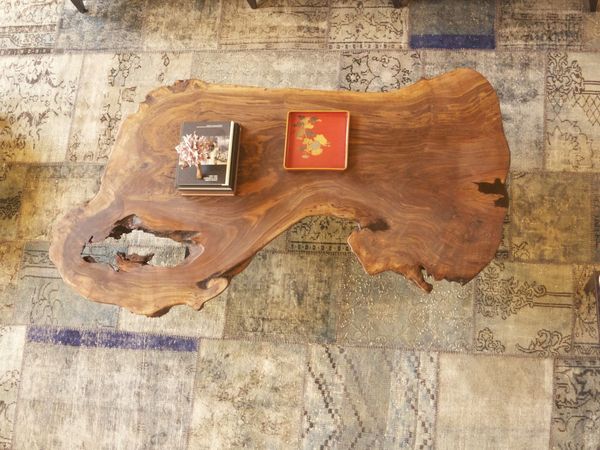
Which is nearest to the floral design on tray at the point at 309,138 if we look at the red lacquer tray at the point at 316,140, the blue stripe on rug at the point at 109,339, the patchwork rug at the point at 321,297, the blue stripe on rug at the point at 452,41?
the red lacquer tray at the point at 316,140

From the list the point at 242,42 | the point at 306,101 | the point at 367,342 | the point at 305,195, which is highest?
the point at 242,42

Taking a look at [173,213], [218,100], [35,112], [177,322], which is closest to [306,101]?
[218,100]

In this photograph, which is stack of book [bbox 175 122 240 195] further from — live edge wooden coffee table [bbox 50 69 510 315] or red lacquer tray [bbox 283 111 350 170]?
red lacquer tray [bbox 283 111 350 170]

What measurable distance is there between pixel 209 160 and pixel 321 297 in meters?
1.08

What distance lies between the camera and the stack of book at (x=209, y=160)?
2307 mm

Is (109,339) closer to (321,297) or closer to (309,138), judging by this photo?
(321,297)

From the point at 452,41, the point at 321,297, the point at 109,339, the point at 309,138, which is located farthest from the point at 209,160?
the point at 452,41

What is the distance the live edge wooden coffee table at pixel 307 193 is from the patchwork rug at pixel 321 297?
0.78 meters

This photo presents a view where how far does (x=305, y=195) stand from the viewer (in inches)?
90.8

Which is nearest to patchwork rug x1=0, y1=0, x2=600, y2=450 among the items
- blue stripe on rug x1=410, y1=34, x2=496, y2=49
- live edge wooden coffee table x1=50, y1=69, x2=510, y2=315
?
blue stripe on rug x1=410, y1=34, x2=496, y2=49

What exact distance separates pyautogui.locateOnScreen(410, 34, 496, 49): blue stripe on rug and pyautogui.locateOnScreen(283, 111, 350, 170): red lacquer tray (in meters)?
1.20

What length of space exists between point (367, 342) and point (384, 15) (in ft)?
6.34

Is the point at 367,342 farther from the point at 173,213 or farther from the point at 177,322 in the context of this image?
the point at 173,213

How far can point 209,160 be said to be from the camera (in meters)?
2.32
